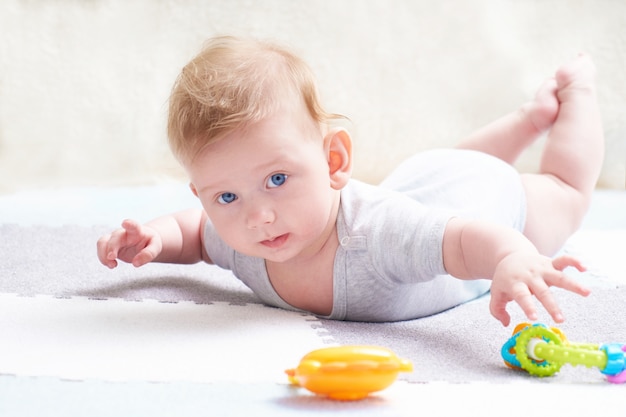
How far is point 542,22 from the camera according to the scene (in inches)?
90.6

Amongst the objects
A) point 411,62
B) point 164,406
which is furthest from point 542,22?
point 164,406

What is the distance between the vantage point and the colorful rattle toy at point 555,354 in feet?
2.74

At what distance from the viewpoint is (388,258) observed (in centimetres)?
107

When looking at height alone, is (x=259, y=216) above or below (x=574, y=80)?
below

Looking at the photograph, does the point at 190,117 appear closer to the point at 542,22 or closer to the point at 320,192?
the point at 320,192

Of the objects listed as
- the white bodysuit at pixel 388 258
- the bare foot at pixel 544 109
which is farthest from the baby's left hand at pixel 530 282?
the bare foot at pixel 544 109

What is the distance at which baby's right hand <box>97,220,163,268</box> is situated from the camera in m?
1.17

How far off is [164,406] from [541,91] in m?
1.02

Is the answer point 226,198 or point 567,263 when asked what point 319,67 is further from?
point 567,263

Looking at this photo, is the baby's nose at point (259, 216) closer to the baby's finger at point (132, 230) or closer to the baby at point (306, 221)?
the baby at point (306, 221)

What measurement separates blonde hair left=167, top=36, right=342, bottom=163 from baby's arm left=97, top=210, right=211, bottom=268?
20 cm

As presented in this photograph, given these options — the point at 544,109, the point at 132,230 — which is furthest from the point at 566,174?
the point at 132,230

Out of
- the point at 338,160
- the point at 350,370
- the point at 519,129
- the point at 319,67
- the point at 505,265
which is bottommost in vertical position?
the point at 350,370

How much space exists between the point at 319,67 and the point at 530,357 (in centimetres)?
147
